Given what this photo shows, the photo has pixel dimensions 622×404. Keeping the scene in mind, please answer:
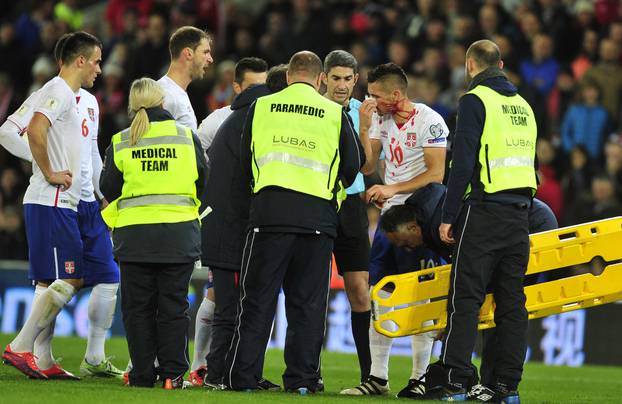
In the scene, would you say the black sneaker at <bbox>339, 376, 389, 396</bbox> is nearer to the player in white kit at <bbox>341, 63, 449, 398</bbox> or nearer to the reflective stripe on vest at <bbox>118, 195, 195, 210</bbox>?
the player in white kit at <bbox>341, 63, 449, 398</bbox>

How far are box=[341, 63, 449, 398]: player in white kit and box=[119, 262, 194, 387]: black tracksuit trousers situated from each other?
1.54 m

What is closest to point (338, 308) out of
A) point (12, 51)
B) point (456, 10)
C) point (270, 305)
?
point (456, 10)

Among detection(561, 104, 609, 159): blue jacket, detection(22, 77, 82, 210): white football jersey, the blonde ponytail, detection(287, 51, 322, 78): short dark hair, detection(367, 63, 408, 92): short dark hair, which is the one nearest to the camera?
the blonde ponytail

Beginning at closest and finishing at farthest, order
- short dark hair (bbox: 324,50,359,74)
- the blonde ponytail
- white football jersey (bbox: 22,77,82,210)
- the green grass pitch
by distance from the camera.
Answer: the green grass pitch, the blonde ponytail, white football jersey (bbox: 22,77,82,210), short dark hair (bbox: 324,50,359,74)

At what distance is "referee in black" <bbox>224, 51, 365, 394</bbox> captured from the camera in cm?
829

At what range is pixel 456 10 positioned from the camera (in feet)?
57.7

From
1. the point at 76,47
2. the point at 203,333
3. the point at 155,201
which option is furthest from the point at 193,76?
the point at 203,333

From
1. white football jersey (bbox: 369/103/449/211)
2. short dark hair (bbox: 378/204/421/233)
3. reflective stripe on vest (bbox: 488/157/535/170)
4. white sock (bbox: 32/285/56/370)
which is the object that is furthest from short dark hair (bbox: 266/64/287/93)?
white sock (bbox: 32/285/56/370)

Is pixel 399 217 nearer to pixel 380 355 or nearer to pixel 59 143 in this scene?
pixel 380 355

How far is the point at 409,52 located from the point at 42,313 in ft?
31.4

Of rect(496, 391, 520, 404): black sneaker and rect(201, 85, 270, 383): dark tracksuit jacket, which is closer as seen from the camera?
rect(496, 391, 520, 404): black sneaker

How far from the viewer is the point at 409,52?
57.5 feet

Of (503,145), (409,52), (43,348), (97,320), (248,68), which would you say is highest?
(409,52)

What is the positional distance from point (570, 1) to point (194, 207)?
10.3 meters
